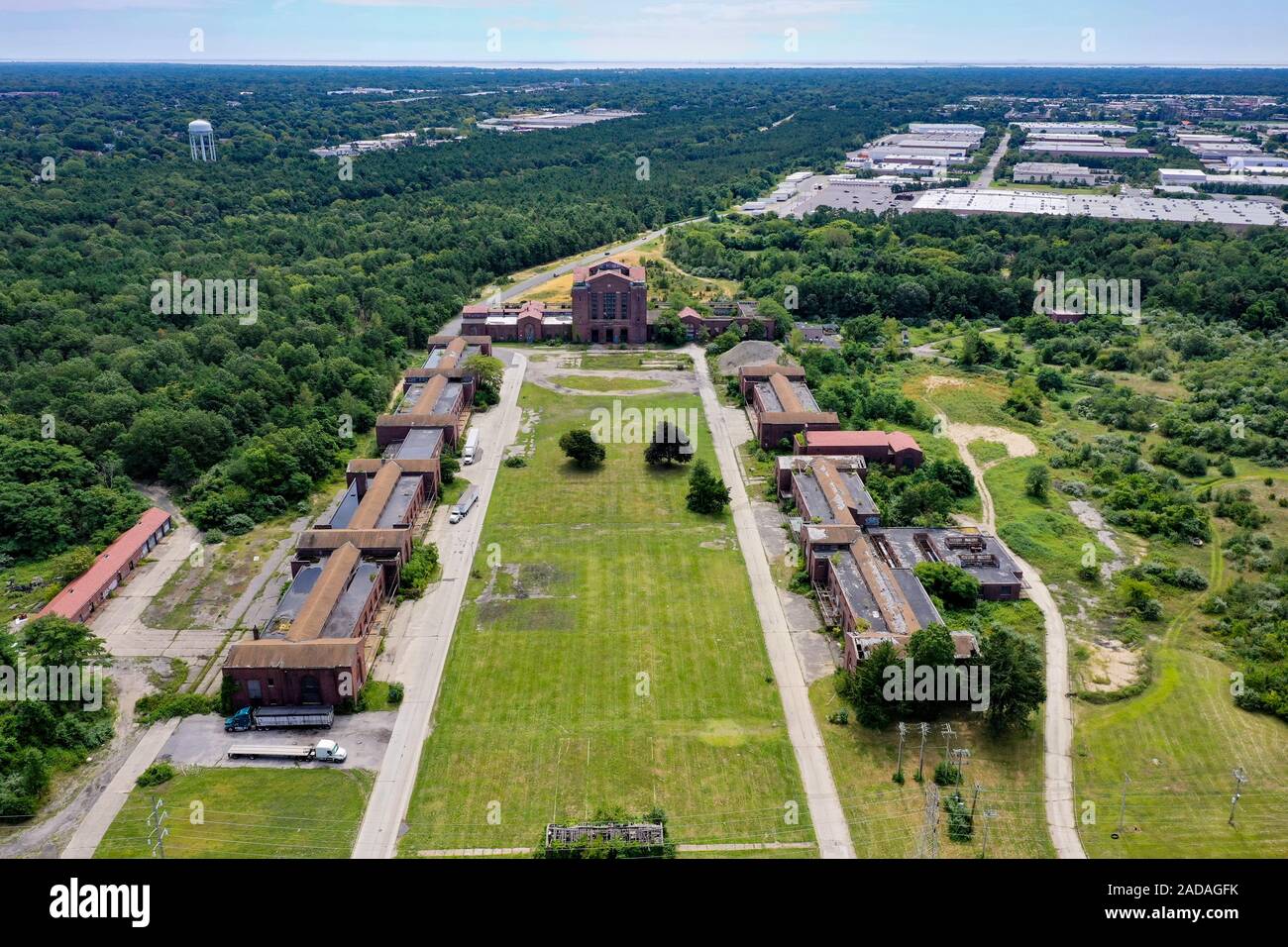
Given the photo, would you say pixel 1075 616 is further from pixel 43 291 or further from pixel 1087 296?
pixel 43 291

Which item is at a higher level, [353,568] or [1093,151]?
[1093,151]

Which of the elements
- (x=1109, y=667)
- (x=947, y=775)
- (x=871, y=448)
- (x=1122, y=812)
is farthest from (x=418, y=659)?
(x=871, y=448)

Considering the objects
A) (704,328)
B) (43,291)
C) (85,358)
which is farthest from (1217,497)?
(43,291)

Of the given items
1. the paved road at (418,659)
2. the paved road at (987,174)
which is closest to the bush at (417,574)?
the paved road at (418,659)

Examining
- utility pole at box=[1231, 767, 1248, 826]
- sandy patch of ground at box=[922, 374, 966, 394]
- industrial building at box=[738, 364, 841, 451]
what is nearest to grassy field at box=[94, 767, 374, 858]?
utility pole at box=[1231, 767, 1248, 826]

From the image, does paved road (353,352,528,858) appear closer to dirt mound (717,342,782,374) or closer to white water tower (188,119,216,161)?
dirt mound (717,342,782,374)

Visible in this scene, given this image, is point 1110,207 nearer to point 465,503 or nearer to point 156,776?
point 465,503

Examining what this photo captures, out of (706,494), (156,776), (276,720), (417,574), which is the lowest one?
(156,776)
